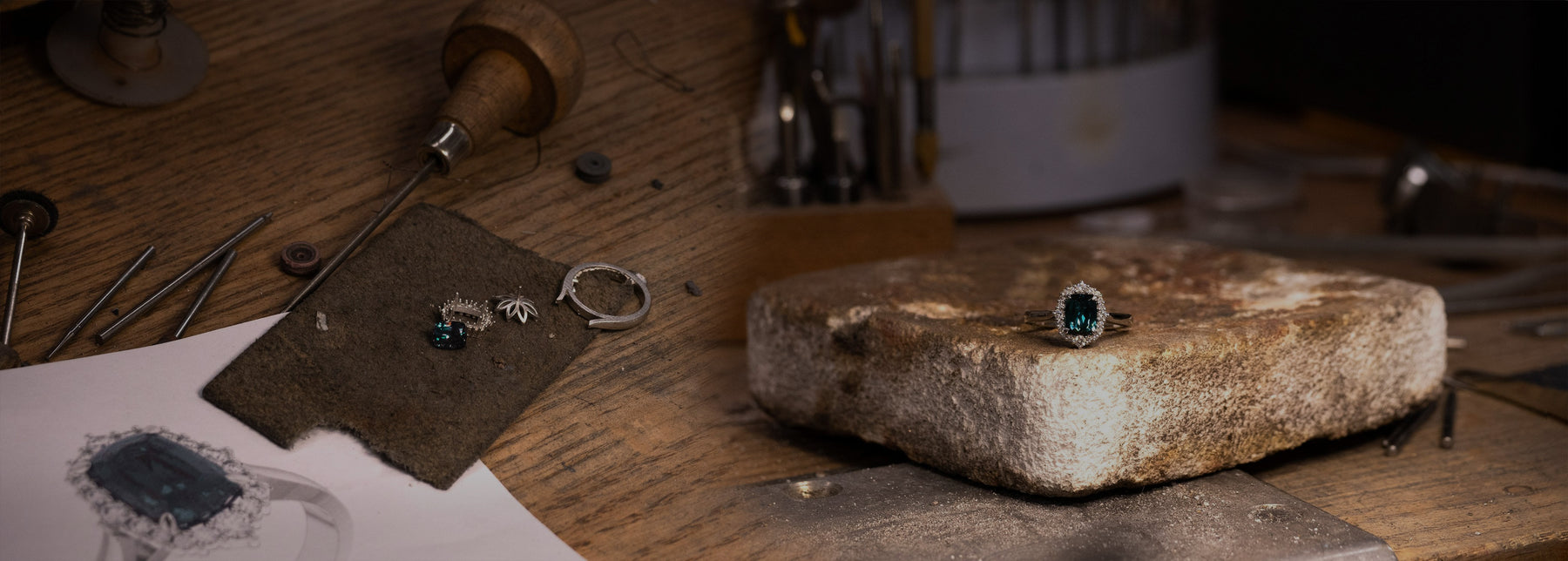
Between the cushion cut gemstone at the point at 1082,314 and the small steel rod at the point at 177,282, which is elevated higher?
the small steel rod at the point at 177,282

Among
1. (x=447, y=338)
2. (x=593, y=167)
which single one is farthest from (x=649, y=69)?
(x=447, y=338)

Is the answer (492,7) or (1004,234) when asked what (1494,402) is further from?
(492,7)

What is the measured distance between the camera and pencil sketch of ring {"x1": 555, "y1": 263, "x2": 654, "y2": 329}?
0.46 m

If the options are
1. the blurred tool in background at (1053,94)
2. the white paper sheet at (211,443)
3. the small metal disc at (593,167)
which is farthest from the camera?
the blurred tool in background at (1053,94)

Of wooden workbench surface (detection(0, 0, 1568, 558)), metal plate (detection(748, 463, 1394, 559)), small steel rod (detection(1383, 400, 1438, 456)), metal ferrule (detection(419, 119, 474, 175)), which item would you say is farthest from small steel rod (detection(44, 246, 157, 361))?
small steel rod (detection(1383, 400, 1438, 456))

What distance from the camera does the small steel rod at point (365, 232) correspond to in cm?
46

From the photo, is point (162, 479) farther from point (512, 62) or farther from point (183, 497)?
point (512, 62)

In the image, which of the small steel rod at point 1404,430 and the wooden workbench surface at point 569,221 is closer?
the wooden workbench surface at point 569,221

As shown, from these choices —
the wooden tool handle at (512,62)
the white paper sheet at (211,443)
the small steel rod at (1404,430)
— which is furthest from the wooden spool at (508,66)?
the small steel rod at (1404,430)

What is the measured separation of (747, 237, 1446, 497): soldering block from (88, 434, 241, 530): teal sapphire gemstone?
24cm

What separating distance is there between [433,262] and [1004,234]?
598mm

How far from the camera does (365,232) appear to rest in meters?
0.47

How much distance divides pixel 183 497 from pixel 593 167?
0.62ft

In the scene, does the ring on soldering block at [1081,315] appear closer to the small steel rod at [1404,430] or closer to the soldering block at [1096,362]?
the soldering block at [1096,362]
